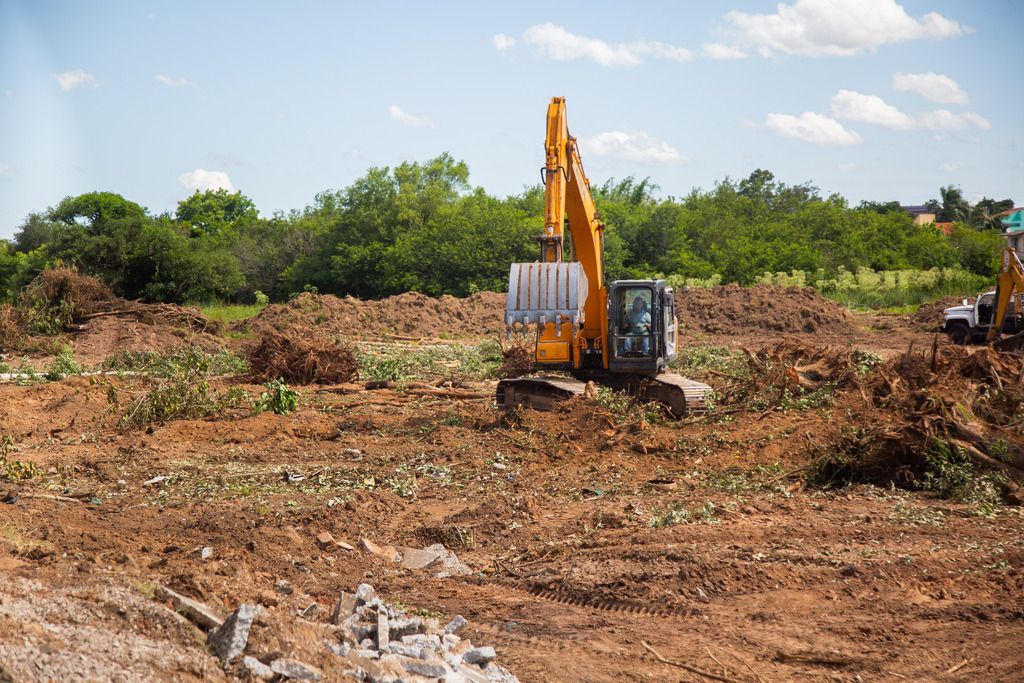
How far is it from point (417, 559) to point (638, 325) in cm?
637

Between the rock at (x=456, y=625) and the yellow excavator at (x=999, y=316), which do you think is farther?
the yellow excavator at (x=999, y=316)

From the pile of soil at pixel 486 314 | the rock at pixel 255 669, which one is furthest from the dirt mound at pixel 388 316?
the rock at pixel 255 669

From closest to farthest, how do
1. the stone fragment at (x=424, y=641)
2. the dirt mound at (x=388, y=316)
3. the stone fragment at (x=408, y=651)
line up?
the stone fragment at (x=408, y=651), the stone fragment at (x=424, y=641), the dirt mound at (x=388, y=316)

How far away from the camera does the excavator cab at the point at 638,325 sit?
444 inches

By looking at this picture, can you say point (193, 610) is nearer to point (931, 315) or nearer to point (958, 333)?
point (958, 333)

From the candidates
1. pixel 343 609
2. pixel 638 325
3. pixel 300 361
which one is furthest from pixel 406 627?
pixel 300 361

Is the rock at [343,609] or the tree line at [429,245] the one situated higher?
the tree line at [429,245]

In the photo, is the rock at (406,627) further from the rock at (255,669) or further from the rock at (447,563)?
the rock at (447,563)

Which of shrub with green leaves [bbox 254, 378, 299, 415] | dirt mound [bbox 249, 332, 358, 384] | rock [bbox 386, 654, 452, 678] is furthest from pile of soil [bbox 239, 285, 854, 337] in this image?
rock [bbox 386, 654, 452, 678]

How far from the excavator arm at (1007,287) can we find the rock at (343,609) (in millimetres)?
17946

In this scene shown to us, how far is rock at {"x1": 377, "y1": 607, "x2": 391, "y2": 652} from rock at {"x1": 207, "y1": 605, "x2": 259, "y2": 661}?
0.69m

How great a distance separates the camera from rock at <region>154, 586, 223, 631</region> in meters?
3.76

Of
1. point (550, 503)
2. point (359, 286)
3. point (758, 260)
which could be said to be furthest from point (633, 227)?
point (550, 503)

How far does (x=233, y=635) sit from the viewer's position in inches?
139
